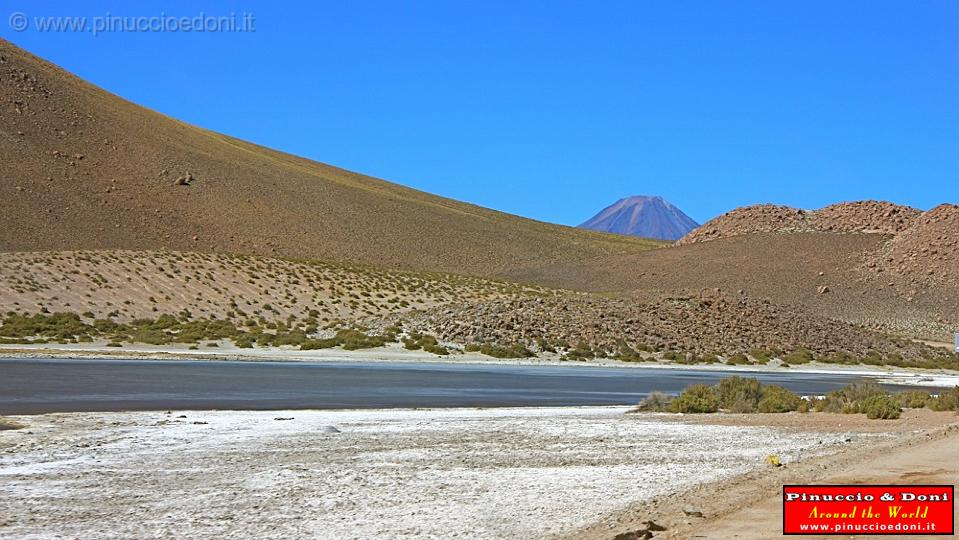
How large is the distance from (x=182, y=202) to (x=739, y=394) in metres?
93.3

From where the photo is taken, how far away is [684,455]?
615 inches

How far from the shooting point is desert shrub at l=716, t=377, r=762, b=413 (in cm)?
2582

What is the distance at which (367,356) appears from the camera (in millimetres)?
50750

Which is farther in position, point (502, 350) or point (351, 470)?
point (502, 350)

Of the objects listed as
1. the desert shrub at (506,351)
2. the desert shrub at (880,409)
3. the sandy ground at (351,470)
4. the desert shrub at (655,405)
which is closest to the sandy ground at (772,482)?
the sandy ground at (351,470)

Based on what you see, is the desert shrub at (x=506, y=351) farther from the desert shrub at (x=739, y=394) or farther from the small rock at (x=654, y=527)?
the small rock at (x=654, y=527)

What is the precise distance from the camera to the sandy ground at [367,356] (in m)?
45.6

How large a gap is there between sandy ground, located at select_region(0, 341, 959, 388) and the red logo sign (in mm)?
35839

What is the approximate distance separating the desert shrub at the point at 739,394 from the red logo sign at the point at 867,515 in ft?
55.7

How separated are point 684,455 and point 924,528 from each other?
7.26 meters

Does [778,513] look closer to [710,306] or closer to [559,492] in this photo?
[559,492]

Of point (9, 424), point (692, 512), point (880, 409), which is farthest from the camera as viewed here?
point (880, 409)

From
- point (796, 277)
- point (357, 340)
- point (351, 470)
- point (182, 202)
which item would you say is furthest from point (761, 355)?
point (182, 202)

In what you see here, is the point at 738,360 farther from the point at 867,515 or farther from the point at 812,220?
the point at 812,220
